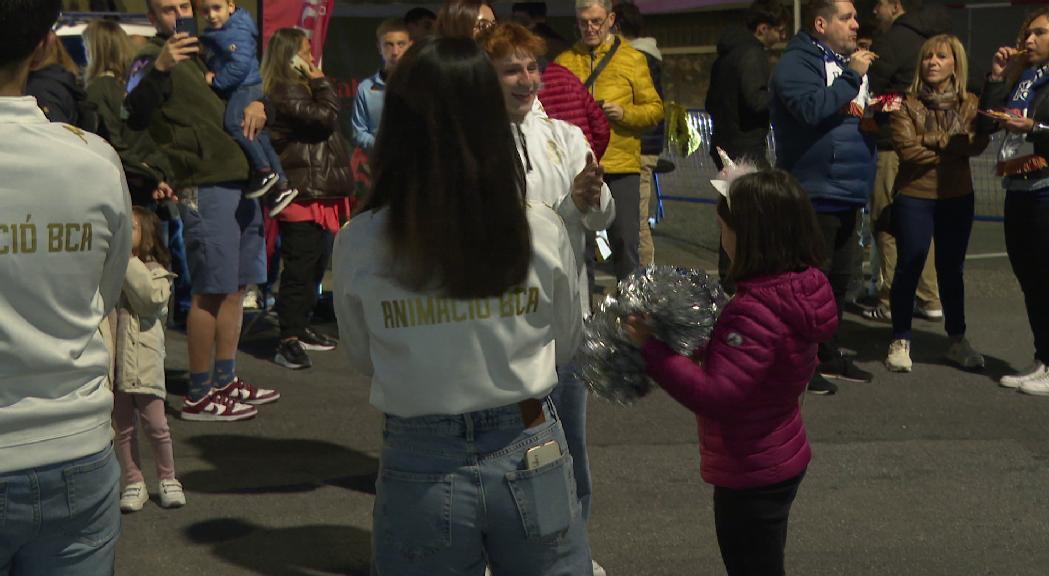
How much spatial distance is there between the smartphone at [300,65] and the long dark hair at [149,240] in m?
2.40

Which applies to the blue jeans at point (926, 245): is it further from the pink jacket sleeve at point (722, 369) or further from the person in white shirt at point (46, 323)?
the person in white shirt at point (46, 323)

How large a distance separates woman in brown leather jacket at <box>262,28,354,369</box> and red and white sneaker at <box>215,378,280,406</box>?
76cm

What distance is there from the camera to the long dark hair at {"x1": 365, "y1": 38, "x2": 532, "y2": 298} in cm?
298

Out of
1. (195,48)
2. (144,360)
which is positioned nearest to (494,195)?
(144,360)

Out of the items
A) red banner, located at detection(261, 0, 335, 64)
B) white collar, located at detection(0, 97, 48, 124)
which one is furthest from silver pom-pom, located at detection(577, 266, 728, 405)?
red banner, located at detection(261, 0, 335, 64)

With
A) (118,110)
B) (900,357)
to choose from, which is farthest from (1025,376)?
(118,110)

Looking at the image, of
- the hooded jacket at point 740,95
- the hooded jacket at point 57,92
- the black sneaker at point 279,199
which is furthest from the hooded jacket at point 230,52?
the hooded jacket at point 740,95

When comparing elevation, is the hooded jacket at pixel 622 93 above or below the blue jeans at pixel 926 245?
above

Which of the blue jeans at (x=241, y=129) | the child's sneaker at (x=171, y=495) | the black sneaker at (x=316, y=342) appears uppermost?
the blue jeans at (x=241, y=129)

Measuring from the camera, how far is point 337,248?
125 inches

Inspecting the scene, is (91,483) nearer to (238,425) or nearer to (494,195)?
(494,195)

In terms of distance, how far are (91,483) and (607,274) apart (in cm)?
884

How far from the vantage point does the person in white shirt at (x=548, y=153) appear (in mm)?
4383

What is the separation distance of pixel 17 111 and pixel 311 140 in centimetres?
576
